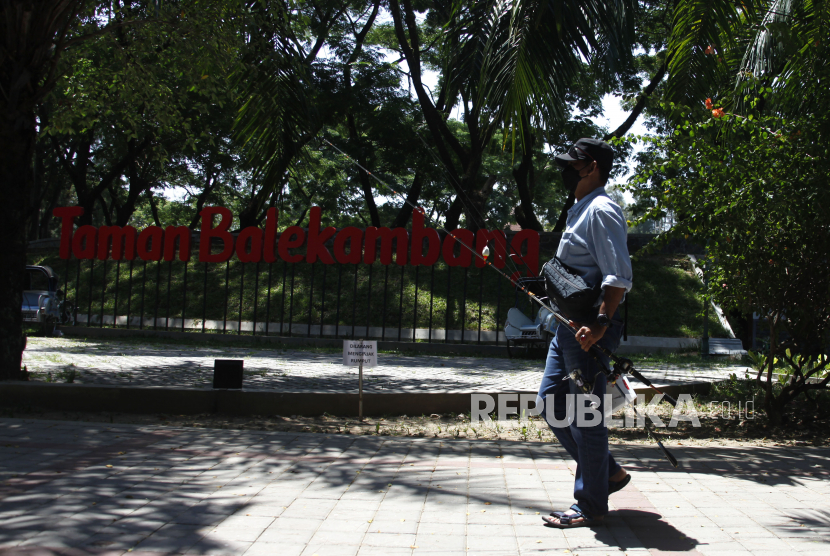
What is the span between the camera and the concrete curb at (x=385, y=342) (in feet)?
45.4

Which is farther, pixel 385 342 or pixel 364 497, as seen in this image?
pixel 385 342

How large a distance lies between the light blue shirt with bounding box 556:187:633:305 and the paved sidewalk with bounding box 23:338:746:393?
4.26 meters

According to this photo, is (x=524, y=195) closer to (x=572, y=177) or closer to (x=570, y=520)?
(x=572, y=177)

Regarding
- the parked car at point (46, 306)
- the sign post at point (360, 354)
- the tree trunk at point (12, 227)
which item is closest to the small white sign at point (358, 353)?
the sign post at point (360, 354)

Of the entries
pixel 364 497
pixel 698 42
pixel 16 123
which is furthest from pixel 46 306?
pixel 698 42

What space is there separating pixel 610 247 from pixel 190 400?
4858mm

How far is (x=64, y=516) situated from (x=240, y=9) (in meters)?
6.77

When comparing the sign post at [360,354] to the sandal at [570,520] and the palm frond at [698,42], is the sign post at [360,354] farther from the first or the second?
the palm frond at [698,42]

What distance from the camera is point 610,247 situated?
326cm

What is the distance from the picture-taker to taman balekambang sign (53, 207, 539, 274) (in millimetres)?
14062

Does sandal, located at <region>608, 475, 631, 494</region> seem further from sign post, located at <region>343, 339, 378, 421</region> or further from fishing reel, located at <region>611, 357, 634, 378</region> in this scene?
sign post, located at <region>343, 339, 378, 421</region>

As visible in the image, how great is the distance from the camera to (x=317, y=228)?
48.0 ft

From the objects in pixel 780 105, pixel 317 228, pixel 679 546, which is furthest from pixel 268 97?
pixel 317 228

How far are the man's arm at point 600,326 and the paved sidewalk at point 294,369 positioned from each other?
14.3ft
